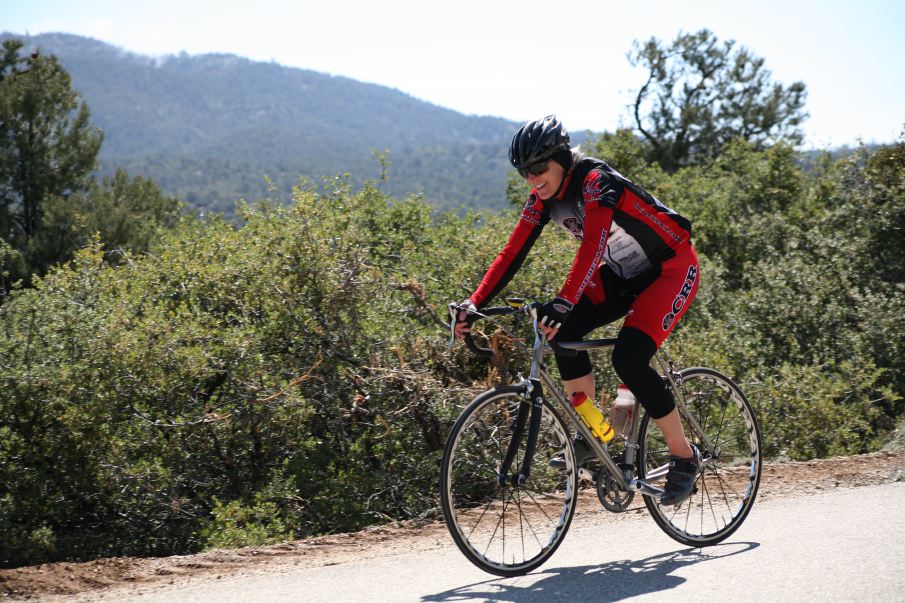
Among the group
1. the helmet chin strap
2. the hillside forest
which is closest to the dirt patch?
the hillside forest

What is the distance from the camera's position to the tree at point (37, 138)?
32.9m

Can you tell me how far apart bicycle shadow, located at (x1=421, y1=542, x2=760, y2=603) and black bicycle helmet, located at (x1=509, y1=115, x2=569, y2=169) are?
7.17ft

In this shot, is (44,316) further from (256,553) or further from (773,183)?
(773,183)

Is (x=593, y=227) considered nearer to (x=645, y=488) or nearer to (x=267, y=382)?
(x=645, y=488)

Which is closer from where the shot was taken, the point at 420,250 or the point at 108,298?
the point at 108,298

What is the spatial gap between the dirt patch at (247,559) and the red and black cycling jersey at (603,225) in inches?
67.2

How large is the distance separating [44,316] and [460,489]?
3834mm

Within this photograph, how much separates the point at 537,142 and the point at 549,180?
10.1 inches

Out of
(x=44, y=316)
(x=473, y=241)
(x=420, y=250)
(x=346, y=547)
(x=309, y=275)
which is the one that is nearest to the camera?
(x=346, y=547)

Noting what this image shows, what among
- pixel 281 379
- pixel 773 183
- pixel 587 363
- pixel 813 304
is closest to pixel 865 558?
pixel 587 363

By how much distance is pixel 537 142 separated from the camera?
443cm

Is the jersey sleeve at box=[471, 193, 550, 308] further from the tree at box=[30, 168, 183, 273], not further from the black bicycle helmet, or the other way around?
the tree at box=[30, 168, 183, 273]

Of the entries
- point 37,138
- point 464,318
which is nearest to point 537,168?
point 464,318

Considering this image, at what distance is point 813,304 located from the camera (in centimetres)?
1312
